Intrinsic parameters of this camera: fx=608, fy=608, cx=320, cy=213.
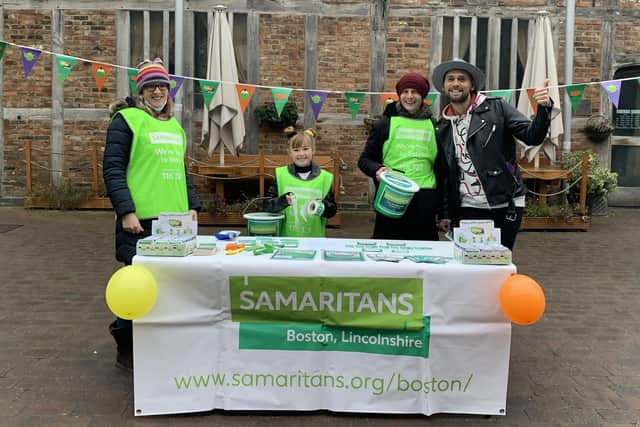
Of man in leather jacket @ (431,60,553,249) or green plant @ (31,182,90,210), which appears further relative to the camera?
green plant @ (31,182,90,210)

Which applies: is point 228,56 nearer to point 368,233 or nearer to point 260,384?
point 368,233

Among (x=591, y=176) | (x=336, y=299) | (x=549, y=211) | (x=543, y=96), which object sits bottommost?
(x=549, y=211)

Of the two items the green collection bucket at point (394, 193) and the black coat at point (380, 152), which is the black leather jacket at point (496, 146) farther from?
the green collection bucket at point (394, 193)

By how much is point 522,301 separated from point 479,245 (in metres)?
0.39

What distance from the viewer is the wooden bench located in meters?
9.23

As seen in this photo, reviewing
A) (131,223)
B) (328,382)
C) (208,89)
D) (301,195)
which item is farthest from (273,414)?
(208,89)

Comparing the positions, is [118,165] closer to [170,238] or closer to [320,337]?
[170,238]

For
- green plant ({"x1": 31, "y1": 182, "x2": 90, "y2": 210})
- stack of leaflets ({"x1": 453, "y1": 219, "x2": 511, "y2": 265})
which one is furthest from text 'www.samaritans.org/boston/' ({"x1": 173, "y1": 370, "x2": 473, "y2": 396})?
green plant ({"x1": 31, "y1": 182, "x2": 90, "y2": 210})

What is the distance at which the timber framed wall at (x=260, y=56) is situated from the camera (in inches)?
403

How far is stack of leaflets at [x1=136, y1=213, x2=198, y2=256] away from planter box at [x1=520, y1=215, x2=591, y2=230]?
721 centimetres

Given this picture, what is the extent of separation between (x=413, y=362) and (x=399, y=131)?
4.51 ft

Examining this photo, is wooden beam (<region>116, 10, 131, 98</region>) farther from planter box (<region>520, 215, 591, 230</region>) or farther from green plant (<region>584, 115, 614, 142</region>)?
green plant (<region>584, 115, 614, 142</region>)

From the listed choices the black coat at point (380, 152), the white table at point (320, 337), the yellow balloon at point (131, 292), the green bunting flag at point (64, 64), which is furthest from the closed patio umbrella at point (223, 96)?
the yellow balloon at point (131, 292)

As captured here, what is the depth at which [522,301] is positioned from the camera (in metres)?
2.64
